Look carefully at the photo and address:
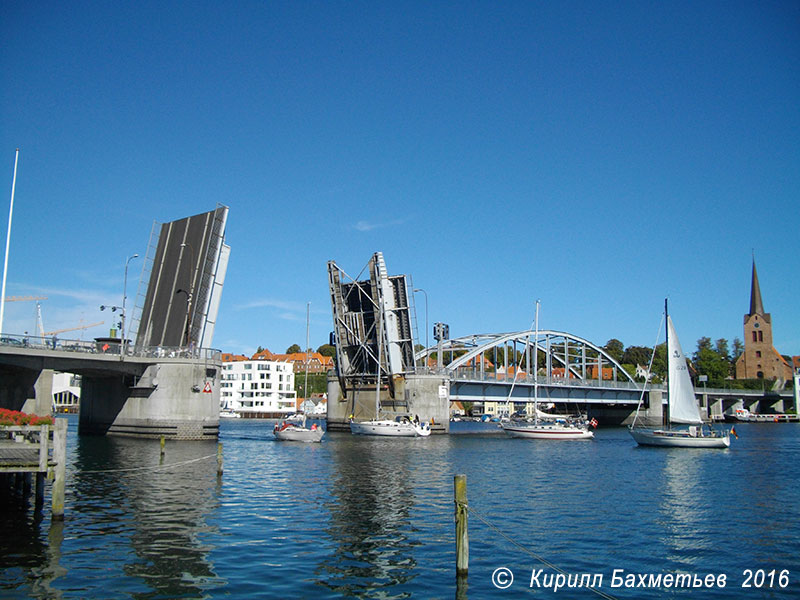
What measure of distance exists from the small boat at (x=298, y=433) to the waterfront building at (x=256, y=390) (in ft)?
228

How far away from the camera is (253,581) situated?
546 inches

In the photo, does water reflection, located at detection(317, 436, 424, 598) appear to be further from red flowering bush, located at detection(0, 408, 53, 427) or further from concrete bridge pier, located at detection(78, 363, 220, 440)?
concrete bridge pier, located at detection(78, 363, 220, 440)

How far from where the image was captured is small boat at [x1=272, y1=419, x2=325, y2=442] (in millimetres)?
52156

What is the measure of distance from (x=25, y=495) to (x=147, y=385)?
2560 cm

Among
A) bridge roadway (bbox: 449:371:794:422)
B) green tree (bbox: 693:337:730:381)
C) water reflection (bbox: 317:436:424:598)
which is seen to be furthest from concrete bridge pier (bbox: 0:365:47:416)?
green tree (bbox: 693:337:730:381)

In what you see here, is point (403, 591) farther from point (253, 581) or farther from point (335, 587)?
point (253, 581)

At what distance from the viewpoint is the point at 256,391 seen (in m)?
124

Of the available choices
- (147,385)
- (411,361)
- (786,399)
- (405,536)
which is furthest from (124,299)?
(786,399)

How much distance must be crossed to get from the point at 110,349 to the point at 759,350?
128m

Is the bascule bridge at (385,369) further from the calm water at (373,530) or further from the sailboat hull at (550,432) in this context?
the calm water at (373,530)

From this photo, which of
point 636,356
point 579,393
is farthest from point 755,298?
point 579,393

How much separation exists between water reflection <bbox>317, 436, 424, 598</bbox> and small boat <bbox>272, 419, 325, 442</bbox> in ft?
52.3

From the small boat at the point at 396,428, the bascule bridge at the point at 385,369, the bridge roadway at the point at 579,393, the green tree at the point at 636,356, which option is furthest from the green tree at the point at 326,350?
the small boat at the point at 396,428

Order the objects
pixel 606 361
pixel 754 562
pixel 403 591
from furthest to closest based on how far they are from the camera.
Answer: pixel 606 361 < pixel 754 562 < pixel 403 591
